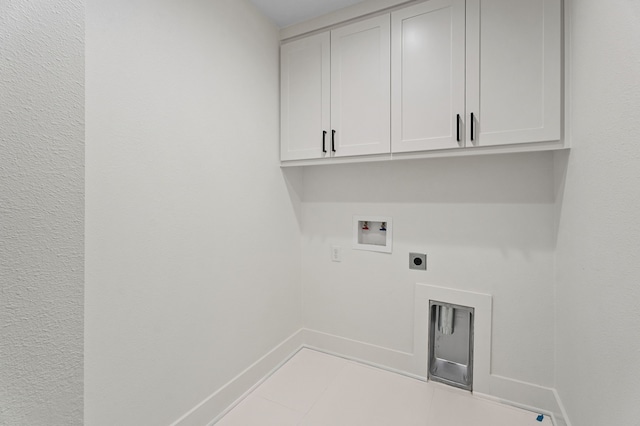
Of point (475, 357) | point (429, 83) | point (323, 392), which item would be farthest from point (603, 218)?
point (323, 392)

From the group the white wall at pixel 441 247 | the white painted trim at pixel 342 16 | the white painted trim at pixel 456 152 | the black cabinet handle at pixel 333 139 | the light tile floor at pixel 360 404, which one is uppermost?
the white painted trim at pixel 342 16

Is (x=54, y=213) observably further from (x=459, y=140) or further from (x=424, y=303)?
(x=424, y=303)

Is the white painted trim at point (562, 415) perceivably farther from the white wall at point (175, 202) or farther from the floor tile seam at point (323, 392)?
the white wall at point (175, 202)

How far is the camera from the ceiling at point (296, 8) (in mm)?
1784

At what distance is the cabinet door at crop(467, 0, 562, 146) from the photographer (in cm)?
137

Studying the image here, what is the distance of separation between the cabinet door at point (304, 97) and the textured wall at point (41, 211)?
135 cm

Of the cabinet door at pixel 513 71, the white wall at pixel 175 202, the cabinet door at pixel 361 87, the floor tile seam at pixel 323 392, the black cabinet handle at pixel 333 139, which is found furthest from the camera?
the black cabinet handle at pixel 333 139

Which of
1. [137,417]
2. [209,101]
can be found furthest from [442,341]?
[209,101]

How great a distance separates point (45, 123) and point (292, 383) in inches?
74.6

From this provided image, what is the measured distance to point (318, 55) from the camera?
1.94 metres

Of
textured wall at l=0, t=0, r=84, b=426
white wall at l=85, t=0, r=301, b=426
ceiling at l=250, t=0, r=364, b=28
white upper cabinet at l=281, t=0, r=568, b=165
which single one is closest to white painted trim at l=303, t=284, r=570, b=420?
white wall at l=85, t=0, r=301, b=426

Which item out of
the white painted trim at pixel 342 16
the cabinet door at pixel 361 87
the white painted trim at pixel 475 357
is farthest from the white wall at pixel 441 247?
the white painted trim at pixel 342 16

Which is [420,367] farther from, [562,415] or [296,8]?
[296,8]

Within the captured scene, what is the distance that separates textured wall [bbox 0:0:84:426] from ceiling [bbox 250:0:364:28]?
1342 millimetres
